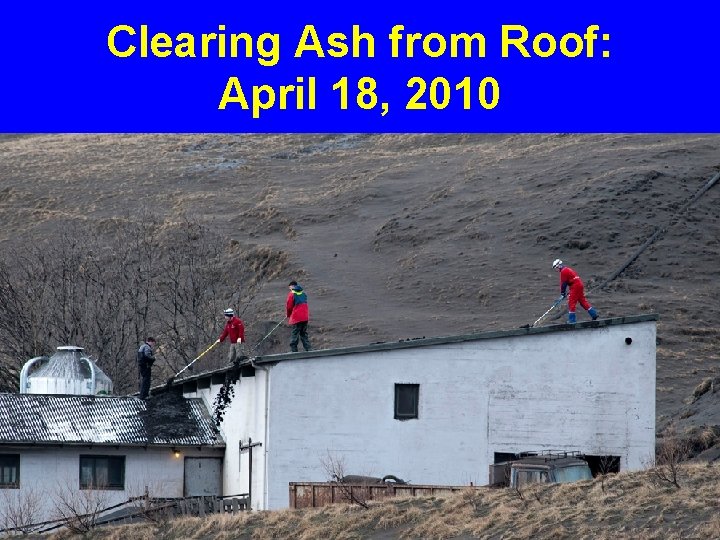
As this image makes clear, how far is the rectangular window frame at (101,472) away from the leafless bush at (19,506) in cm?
111

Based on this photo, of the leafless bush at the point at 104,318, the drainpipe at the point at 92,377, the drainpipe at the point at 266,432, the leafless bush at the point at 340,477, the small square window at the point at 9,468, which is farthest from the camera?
the leafless bush at the point at 104,318

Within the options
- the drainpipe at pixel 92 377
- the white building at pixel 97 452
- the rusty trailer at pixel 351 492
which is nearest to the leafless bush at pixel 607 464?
the rusty trailer at pixel 351 492

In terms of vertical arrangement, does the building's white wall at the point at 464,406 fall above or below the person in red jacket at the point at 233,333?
below

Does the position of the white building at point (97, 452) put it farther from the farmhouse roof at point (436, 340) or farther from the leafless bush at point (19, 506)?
the farmhouse roof at point (436, 340)

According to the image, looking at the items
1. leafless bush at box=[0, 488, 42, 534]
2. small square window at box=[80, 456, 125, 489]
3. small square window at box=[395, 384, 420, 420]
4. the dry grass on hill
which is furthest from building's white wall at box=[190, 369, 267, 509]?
leafless bush at box=[0, 488, 42, 534]

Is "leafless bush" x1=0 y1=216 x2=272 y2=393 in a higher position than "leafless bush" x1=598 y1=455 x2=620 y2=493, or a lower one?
higher

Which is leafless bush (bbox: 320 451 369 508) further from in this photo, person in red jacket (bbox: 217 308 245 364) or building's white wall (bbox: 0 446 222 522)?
building's white wall (bbox: 0 446 222 522)

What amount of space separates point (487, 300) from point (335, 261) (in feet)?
43.3

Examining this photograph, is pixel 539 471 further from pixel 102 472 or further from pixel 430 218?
pixel 430 218

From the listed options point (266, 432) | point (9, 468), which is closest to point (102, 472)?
point (9, 468)

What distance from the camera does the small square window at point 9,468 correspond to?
3403 centimetres

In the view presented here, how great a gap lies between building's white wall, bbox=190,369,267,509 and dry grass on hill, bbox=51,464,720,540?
12.5 ft

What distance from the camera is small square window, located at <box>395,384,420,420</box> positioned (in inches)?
1291

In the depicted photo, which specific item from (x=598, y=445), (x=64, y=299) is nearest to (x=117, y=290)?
(x=64, y=299)
